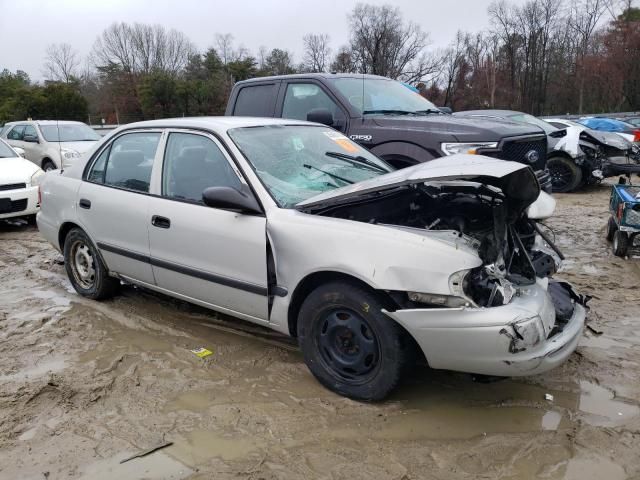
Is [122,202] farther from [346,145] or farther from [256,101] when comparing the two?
[256,101]

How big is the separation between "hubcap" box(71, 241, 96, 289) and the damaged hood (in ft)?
8.28

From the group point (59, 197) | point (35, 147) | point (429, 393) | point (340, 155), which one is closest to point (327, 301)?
point (429, 393)


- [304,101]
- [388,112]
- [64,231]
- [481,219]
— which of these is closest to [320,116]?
[304,101]

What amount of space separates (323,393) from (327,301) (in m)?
0.60

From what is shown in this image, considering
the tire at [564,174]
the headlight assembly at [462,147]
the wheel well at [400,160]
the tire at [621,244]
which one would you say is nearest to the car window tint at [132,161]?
the wheel well at [400,160]

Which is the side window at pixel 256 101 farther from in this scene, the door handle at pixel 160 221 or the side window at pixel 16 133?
the side window at pixel 16 133

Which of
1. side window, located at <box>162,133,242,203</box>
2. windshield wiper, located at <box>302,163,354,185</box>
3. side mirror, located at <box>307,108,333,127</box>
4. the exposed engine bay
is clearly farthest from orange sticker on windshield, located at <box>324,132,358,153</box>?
side mirror, located at <box>307,108,333,127</box>

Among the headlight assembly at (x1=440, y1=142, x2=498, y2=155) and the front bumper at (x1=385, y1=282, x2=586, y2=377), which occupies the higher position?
the headlight assembly at (x1=440, y1=142, x2=498, y2=155)

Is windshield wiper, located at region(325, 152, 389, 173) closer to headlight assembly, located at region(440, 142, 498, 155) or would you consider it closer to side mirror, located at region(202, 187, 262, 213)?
side mirror, located at region(202, 187, 262, 213)

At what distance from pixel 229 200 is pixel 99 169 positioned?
1942mm

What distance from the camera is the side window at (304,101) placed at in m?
6.12

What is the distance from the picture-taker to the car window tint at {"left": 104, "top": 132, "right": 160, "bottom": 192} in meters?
4.17

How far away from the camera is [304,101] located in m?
6.28

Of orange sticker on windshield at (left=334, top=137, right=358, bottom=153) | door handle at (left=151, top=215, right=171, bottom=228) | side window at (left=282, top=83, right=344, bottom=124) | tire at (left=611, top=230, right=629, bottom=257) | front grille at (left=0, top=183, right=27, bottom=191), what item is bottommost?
tire at (left=611, top=230, right=629, bottom=257)
